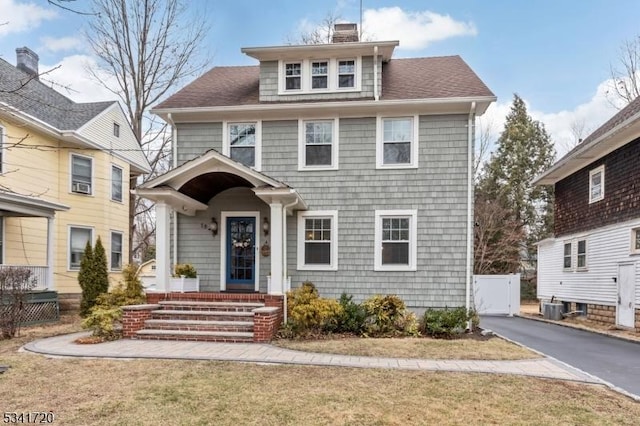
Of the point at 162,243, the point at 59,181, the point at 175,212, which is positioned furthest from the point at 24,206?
the point at 162,243

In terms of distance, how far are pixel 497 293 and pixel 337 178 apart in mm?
9685

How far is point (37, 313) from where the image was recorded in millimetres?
11305

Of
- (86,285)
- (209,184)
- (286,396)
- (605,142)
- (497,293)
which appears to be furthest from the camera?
(497,293)

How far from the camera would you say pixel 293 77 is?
36.1 feet

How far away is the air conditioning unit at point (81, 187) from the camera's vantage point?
1463 cm

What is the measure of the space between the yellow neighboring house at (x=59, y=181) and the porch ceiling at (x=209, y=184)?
3658 mm

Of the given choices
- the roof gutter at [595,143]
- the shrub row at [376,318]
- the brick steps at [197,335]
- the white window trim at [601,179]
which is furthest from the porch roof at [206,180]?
the white window trim at [601,179]

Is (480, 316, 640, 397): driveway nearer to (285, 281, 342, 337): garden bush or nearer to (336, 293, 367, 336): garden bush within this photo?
(336, 293, 367, 336): garden bush

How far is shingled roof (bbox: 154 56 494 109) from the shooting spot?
10344mm

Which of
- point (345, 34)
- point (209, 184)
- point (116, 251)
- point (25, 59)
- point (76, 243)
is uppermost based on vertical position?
point (25, 59)

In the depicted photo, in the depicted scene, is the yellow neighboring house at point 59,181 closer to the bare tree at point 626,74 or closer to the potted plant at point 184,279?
the potted plant at point 184,279

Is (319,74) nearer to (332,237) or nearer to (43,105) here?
(332,237)

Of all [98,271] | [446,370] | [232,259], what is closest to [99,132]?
[98,271]

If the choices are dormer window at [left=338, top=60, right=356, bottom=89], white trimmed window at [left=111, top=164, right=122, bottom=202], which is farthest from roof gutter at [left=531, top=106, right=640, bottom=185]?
white trimmed window at [left=111, top=164, right=122, bottom=202]
